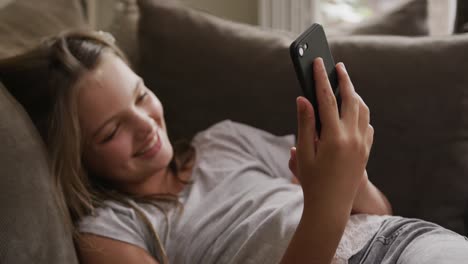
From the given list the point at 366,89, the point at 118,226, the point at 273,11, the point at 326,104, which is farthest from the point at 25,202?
the point at 273,11

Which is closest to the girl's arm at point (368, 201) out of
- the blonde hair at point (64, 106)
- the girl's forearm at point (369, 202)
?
the girl's forearm at point (369, 202)

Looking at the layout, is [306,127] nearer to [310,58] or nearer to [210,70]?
[310,58]

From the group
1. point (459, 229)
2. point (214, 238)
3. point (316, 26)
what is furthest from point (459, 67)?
point (214, 238)

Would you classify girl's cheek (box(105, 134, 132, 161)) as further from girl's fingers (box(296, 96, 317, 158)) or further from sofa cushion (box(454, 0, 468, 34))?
sofa cushion (box(454, 0, 468, 34))

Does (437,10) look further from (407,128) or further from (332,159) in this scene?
(332,159)

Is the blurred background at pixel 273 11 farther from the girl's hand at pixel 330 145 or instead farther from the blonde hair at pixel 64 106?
the girl's hand at pixel 330 145

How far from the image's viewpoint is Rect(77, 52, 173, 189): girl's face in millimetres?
1158

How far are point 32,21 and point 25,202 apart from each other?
61cm

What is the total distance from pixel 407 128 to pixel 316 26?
1.49ft

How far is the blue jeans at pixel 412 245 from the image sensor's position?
2.85ft

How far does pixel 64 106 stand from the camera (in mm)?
1149

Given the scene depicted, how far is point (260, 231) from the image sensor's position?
105 centimetres

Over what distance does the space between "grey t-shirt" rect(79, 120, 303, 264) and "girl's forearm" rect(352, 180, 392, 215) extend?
10 centimetres

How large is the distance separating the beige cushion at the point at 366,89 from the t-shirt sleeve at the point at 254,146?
0.04 m
